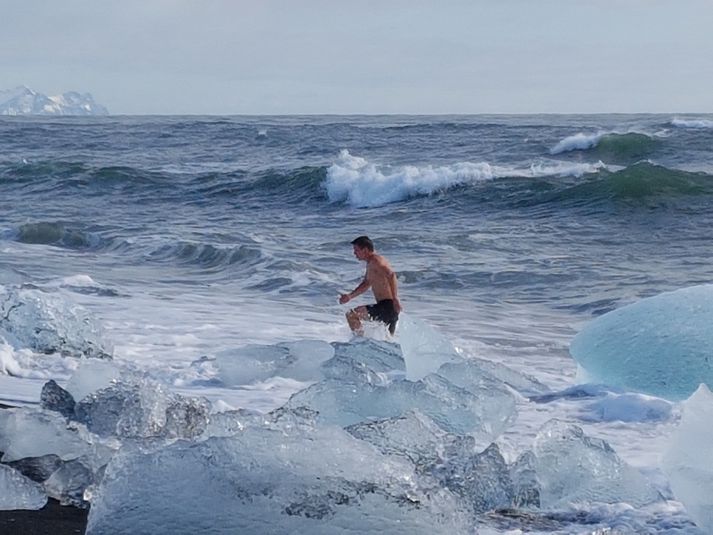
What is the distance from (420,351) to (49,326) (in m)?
2.61

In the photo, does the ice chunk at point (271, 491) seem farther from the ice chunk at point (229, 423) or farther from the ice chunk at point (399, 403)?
the ice chunk at point (399, 403)

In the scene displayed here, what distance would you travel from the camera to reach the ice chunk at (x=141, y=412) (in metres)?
4.71

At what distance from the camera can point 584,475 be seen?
427cm

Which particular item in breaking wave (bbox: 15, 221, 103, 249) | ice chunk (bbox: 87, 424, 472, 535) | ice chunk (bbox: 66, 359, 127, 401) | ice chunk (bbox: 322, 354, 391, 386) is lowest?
breaking wave (bbox: 15, 221, 103, 249)

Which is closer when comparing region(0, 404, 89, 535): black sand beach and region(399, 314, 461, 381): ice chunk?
region(0, 404, 89, 535): black sand beach

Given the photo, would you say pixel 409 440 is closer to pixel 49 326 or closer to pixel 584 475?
pixel 584 475

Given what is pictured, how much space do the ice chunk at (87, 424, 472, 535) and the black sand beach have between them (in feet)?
1.24

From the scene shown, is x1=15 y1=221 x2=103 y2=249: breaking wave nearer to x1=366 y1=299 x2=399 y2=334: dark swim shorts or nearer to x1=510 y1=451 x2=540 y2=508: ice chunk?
x1=366 y1=299 x2=399 y2=334: dark swim shorts

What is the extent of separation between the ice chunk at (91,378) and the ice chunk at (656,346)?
289 centimetres

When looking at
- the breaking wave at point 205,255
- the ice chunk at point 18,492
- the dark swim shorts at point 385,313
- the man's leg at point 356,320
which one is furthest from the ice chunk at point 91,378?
the breaking wave at point 205,255

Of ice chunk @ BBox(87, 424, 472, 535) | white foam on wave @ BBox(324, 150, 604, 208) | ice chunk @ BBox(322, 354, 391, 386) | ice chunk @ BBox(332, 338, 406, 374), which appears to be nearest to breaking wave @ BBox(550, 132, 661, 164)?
white foam on wave @ BBox(324, 150, 604, 208)

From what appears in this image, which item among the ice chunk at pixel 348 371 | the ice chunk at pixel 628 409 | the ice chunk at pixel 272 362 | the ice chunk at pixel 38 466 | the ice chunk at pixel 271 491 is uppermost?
the ice chunk at pixel 271 491

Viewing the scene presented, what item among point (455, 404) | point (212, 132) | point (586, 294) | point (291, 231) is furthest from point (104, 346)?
point (212, 132)

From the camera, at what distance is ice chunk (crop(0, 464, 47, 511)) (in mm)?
3834
